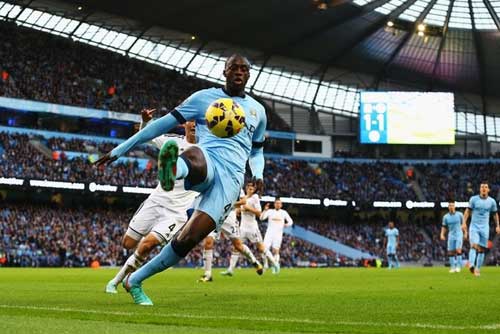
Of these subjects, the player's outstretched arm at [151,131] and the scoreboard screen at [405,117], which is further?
the scoreboard screen at [405,117]

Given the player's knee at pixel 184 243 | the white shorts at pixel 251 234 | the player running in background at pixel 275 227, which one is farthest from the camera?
the player running in background at pixel 275 227

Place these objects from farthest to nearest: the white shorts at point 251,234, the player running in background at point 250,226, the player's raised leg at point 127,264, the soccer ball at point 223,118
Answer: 1. the white shorts at point 251,234
2. the player running in background at point 250,226
3. the player's raised leg at point 127,264
4. the soccer ball at point 223,118

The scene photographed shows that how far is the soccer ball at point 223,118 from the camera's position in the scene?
934cm

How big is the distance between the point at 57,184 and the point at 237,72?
47275 mm

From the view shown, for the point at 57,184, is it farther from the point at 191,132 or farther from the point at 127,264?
the point at 127,264

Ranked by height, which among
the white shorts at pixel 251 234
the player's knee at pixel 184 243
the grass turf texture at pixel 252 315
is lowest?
the grass turf texture at pixel 252 315

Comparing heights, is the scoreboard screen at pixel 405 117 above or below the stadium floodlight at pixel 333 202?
A: above

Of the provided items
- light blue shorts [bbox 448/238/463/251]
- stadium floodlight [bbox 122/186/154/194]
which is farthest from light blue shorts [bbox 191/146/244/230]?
stadium floodlight [bbox 122/186/154/194]

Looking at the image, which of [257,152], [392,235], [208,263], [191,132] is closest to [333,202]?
[392,235]

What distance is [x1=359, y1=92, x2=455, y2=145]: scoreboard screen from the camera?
7481 cm

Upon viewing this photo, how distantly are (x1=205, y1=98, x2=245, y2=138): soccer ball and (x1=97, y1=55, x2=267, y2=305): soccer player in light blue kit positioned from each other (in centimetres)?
13

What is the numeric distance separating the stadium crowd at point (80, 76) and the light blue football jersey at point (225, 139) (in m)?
52.7

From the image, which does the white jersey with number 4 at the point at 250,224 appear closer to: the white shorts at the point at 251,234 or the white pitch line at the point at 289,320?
the white shorts at the point at 251,234

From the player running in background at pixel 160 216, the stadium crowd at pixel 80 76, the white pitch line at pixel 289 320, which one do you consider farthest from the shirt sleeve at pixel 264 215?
the stadium crowd at pixel 80 76
